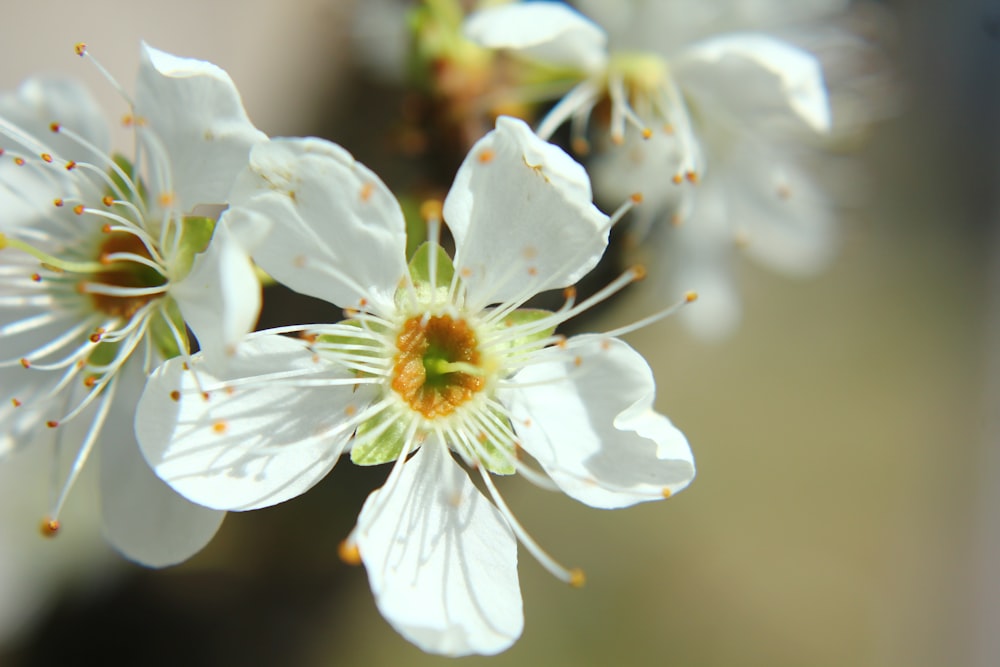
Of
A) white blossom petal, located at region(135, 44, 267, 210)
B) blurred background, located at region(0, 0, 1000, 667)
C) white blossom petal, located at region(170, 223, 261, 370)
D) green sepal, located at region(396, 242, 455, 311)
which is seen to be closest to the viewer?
white blossom petal, located at region(170, 223, 261, 370)

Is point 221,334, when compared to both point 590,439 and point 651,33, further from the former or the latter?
point 651,33

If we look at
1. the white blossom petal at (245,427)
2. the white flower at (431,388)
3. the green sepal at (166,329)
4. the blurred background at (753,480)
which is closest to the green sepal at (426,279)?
the white flower at (431,388)

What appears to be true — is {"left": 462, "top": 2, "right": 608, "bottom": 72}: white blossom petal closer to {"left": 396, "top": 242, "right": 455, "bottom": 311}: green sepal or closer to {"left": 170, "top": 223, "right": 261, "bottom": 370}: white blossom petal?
{"left": 396, "top": 242, "right": 455, "bottom": 311}: green sepal

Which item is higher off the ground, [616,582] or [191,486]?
[191,486]

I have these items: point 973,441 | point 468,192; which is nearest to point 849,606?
point 973,441

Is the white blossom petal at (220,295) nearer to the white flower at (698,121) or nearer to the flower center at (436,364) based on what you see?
the flower center at (436,364)

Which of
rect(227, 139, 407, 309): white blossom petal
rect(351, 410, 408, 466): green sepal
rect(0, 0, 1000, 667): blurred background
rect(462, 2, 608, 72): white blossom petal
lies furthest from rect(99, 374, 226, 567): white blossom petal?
rect(0, 0, 1000, 667): blurred background
